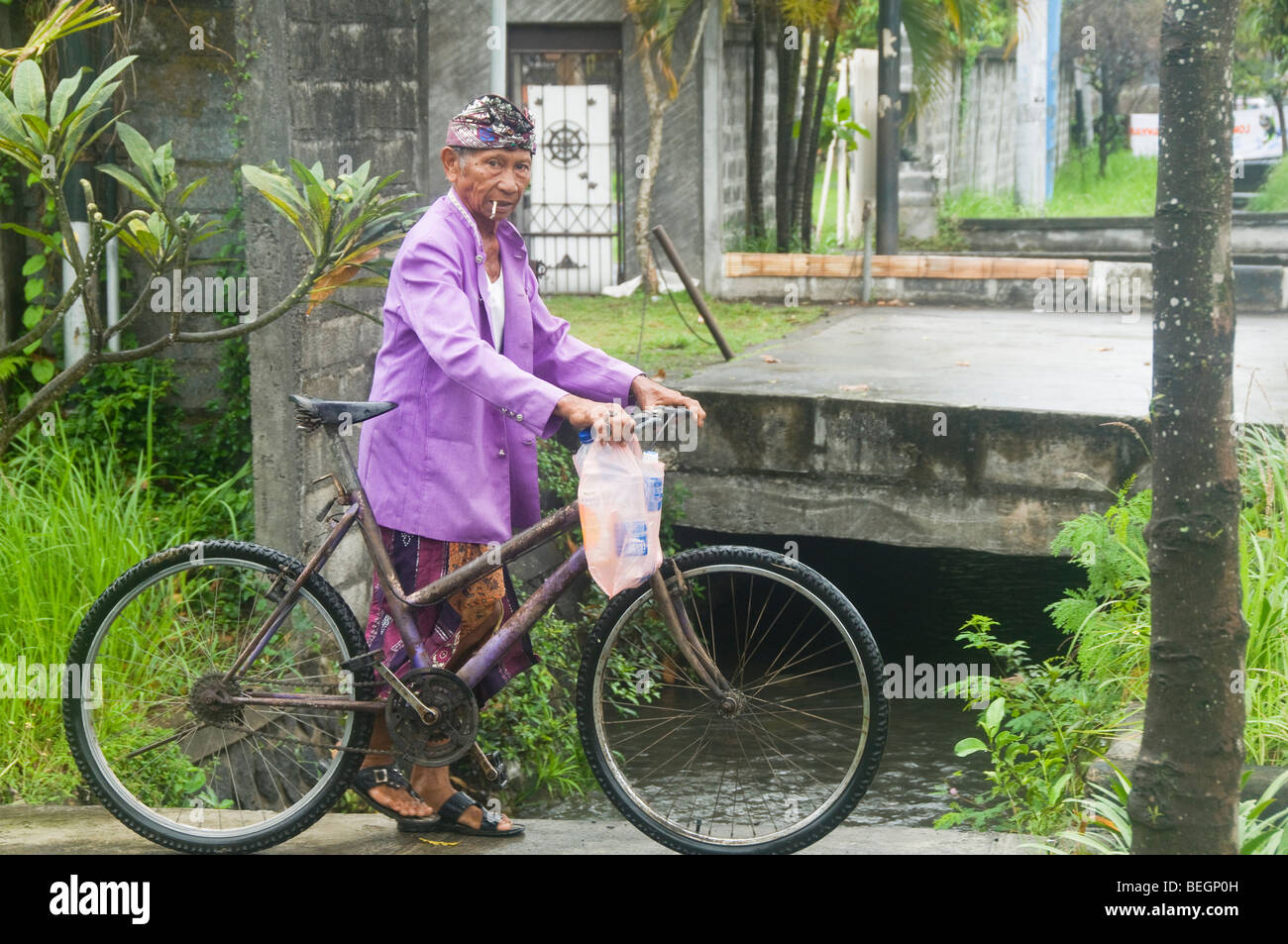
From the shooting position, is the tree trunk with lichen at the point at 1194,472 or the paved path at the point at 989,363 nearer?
the tree trunk with lichen at the point at 1194,472

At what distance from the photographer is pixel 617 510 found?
3557mm

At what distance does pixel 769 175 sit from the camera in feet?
50.0

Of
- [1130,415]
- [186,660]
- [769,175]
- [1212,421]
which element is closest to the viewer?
[1212,421]

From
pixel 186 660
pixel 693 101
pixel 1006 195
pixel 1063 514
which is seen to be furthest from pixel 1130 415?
pixel 1006 195

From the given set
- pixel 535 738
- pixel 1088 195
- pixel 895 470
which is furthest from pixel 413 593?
pixel 1088 195

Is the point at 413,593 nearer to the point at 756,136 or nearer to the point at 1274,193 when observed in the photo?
the point at 756,136

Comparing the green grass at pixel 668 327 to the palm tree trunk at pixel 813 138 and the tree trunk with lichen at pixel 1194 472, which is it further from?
the tree trunk with lichen at pixel 1194 472

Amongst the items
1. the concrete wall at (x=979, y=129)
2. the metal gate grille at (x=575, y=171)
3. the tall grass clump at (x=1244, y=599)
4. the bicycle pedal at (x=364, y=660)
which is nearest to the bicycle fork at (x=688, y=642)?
the bicycle pedal at (x=364, y=660)

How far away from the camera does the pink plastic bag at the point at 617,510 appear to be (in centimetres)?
354

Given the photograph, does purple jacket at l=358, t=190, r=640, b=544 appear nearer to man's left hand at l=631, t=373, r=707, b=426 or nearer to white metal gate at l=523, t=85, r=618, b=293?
man's left hand at l=631, t=373, r=707, b=426

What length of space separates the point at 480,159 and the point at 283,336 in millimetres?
1715

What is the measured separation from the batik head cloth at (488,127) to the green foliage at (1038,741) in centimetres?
205
